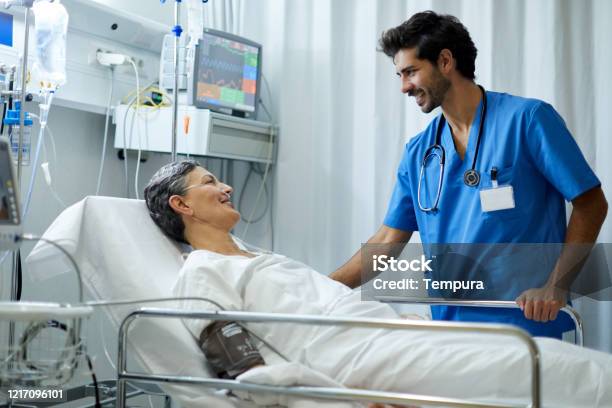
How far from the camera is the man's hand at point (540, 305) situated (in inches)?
81.0

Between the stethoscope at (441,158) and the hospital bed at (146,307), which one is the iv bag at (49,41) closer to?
the hospital bed at (146,307)

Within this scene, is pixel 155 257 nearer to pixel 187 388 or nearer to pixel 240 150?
pixel 187 388

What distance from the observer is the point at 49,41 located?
2523mm

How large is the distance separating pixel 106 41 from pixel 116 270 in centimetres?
153

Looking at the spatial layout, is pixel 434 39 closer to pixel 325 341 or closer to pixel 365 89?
pixel 365 89

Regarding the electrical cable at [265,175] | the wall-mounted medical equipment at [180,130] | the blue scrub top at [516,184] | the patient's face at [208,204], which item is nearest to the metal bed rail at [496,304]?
the blue scrub top at [516,184]

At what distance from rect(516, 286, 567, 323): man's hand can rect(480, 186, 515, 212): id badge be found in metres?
0.31

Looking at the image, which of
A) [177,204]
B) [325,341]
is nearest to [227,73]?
[177,204]

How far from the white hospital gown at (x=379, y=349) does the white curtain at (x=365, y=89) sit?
1.21 metres

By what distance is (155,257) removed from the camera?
2.08 m

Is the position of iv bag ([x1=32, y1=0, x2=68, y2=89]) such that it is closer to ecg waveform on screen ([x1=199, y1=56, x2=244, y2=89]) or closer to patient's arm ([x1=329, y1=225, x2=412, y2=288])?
ecg waveform on screen ([x1=199, y1=56, x2=244, y2=89])

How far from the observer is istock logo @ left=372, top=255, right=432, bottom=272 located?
268cm

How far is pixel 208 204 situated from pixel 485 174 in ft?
2.97

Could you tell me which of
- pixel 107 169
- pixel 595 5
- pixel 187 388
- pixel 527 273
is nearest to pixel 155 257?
pixel 187 388
